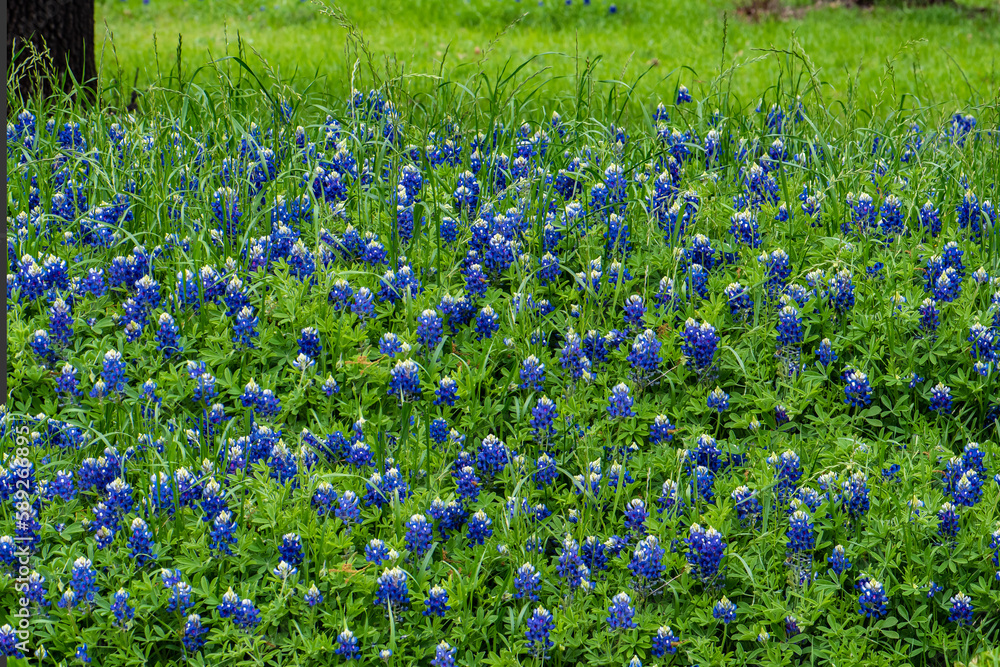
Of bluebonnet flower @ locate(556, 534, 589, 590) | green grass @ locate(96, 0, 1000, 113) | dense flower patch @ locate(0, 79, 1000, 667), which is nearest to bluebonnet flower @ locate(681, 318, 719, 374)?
dense flower patch @ locate(0, 79, 1000, 667)

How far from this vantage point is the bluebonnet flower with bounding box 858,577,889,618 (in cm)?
292

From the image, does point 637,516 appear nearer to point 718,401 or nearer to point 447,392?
point 718,401

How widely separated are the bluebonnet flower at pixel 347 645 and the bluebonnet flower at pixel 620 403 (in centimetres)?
123

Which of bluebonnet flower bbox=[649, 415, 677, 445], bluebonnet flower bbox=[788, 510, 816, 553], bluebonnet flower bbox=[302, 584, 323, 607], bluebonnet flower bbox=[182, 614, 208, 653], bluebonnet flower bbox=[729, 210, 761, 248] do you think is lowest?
bluebonnet flower bbox=[182, 614, 208, 653]

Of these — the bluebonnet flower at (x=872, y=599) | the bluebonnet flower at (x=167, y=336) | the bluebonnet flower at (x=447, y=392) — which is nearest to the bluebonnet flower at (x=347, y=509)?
the bluebonnet flower at (x=447, y=392)

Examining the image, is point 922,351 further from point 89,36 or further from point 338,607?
point 89,36

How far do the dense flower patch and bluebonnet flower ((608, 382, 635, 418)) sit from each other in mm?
17

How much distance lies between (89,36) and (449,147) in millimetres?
3192

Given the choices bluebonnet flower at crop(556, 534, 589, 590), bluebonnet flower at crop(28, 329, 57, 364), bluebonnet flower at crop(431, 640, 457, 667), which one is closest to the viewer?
bluebonnet flower at crop(431, 640, 457, 667)

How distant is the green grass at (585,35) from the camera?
1023 cm

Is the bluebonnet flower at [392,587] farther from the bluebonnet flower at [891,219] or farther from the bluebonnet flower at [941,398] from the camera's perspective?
the bluebonnet flower at [891,219]

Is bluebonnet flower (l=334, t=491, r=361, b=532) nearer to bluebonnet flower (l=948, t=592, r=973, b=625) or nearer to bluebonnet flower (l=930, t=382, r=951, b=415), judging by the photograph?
bluebonnet flower (l=948, t=592, r=973, b=625)

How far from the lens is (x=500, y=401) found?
3.70 meters

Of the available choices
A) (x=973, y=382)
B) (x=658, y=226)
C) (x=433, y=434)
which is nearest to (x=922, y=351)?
(x=973, y=382)
